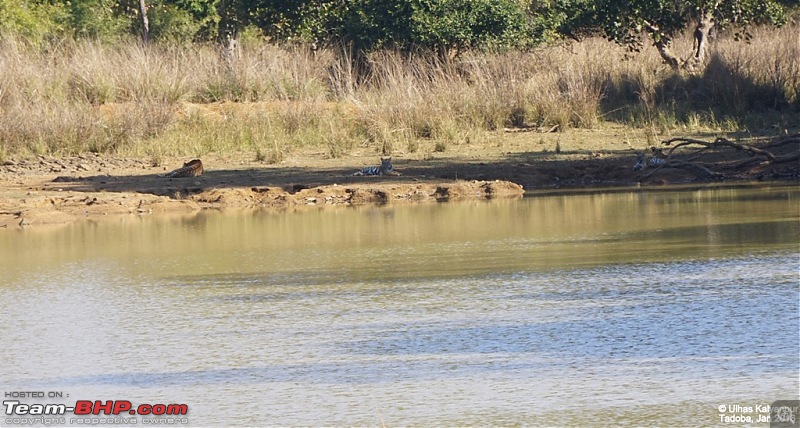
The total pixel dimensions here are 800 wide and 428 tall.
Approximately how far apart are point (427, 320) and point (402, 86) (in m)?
12.6

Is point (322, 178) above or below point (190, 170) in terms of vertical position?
below

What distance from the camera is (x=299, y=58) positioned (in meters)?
22.7

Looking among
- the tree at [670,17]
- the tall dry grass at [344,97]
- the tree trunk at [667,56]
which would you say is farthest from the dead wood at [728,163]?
the tree trunk at [667,56]

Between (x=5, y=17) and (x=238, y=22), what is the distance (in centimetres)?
622

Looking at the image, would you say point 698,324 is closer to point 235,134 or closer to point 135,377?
point 135,377

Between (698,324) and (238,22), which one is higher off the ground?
(238,22)

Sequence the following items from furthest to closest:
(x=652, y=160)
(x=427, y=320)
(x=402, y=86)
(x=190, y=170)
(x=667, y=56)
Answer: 1. (x=667, y=56)
2. (x=402, y=86)
3. (x=190, y=170)
4. (x=652, y=160)
5. (x=427, y=320)

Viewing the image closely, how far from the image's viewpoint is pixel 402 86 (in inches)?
760

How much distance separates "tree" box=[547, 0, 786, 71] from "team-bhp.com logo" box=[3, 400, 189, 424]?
17.4 metres

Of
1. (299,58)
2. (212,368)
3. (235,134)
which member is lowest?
(212,368)

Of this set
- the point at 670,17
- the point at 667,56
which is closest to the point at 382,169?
the point at 670,17

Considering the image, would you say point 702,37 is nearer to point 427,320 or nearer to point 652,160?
point 652,160

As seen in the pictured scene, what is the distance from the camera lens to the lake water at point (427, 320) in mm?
5348

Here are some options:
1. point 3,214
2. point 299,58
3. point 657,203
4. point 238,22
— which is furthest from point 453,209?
point 238,22
